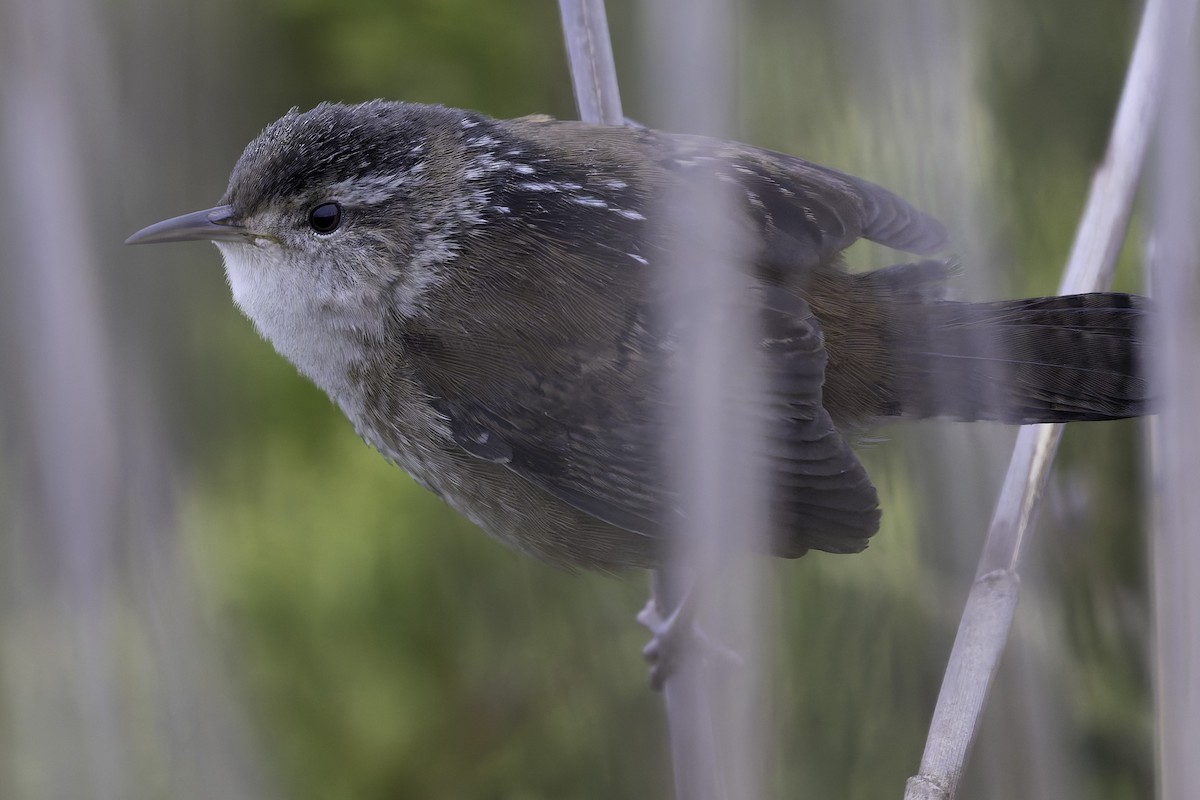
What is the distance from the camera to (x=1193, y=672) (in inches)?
59.4

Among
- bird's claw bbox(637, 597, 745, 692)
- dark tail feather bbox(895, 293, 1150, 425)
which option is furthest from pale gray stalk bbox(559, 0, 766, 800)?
bird's claw bbox(637, 597, 745, 692)

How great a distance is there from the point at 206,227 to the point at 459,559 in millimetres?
1336

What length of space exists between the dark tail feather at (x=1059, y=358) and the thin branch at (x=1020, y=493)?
9 cm

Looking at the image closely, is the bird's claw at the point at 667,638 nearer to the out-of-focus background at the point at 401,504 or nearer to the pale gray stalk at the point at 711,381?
the out-of-focus background at the point at 401,504

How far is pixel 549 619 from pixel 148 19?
1769 mm

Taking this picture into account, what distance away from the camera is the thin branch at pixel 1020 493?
67.6 inches

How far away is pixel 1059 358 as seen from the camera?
84.7 inches

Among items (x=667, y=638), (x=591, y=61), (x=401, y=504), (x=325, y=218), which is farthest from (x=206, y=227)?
(x=667, y=638)

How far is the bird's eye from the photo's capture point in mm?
2391

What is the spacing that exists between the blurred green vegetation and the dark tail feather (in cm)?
46

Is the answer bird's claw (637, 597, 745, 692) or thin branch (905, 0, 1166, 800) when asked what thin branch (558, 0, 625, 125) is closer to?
thin branch (905, 0, 1166, 800)

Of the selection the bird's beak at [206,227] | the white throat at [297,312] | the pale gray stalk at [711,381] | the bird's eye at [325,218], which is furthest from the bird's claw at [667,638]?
the bird's beak at [206,227]

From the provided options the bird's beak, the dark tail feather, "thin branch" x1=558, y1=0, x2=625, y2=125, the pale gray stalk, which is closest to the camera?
the pale gray stalk

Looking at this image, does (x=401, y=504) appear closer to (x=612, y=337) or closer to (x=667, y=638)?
(x=667, y=638)
